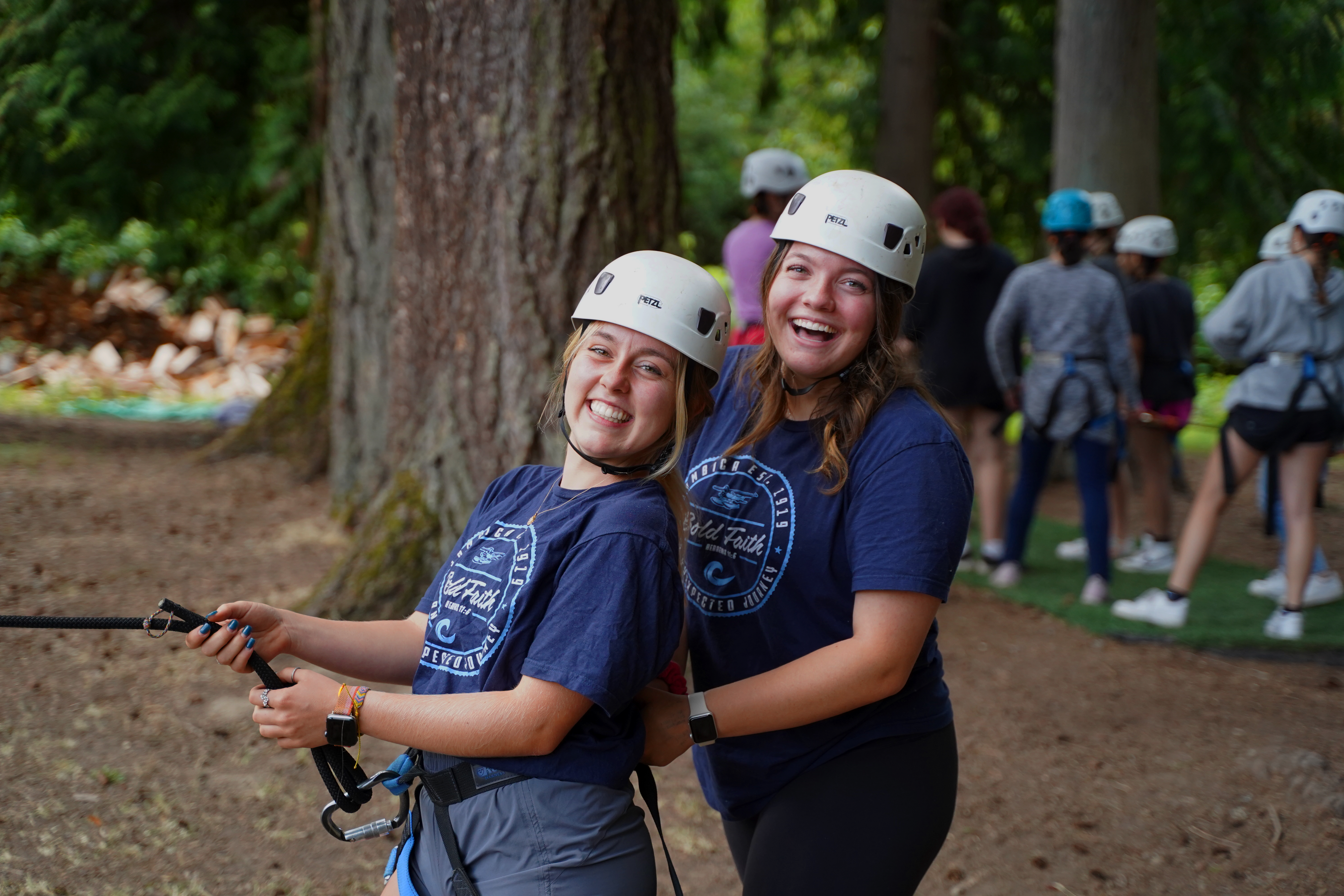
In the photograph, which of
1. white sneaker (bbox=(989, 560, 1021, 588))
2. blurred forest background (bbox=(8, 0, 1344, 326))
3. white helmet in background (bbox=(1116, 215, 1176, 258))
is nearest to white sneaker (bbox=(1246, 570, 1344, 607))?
white sneaker (bbox=(989, 560, 1021, 588))

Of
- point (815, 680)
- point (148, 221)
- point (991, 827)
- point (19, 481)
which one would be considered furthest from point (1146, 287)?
point (148, 221)

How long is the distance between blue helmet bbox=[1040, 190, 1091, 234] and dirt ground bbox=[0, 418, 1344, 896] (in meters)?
2.23

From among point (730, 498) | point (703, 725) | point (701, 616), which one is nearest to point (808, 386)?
point (730, 498)

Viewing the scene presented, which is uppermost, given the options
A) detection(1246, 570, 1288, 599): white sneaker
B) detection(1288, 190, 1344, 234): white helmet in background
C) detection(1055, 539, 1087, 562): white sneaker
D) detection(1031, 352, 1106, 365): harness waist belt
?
detection(1288, 190, 1344, 234): white helmet in background

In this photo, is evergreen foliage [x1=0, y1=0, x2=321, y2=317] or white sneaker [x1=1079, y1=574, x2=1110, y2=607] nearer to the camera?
white sneaker [x1=1079, y1=574, x2=1110, y2=607]

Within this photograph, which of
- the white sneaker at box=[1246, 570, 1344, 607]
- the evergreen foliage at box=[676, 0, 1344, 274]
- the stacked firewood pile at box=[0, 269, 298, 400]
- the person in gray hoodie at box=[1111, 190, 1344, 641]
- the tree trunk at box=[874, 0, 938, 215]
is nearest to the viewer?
the person in gray hoodie at box=[1111, 190, 1344, 641]

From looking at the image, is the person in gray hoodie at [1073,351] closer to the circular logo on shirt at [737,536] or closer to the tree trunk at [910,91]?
the tree trunk at [910,91]

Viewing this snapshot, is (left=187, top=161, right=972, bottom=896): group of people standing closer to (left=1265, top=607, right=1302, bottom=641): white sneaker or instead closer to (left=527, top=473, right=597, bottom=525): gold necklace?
(left=527, top=473, right=597, bottom=525): gold necklace

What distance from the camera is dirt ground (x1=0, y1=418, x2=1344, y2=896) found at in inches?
142

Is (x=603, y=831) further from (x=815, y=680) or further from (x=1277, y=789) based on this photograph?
(x=1277, y=789)

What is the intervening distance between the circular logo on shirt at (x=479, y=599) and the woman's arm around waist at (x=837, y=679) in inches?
14.5

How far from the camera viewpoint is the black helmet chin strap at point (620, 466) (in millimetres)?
2102

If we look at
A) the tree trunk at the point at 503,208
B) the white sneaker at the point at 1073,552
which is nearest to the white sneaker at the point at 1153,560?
the white sneaker at the point at 1073,552

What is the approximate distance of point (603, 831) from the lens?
1.96 meters
